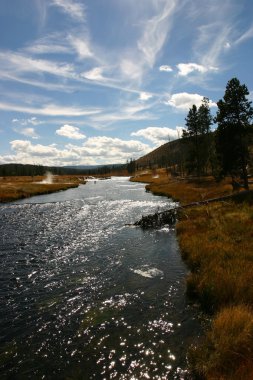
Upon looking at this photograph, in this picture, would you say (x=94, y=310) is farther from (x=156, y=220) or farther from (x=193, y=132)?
(x=193, y=132)

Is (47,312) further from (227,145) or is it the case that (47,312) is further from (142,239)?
(227,145)

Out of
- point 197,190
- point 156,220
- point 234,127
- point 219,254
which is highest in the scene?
point 234,127

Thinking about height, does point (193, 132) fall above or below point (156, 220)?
above

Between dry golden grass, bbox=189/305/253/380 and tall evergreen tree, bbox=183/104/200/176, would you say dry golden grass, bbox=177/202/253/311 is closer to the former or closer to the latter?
dry golden grass, bbox=189/305/253/380

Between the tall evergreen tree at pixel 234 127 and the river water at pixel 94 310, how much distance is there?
1941 cm

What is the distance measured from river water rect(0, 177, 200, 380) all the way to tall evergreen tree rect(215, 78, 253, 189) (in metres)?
19.4

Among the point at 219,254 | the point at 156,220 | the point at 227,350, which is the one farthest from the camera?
the point at 156,220

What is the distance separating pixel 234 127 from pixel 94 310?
32886 mm

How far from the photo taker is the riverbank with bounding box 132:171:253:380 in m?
8.64

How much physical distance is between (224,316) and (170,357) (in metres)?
2.20

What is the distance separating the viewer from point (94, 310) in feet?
43.8

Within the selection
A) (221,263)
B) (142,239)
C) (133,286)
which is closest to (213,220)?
(142,239)

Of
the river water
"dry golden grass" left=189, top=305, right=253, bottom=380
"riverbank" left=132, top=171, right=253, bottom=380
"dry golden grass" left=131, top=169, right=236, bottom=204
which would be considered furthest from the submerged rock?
"dry golden grass" left=189, top=305, right=253, bottom=380

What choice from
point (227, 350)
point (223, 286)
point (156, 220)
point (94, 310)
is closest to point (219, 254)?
point (223, 286)
